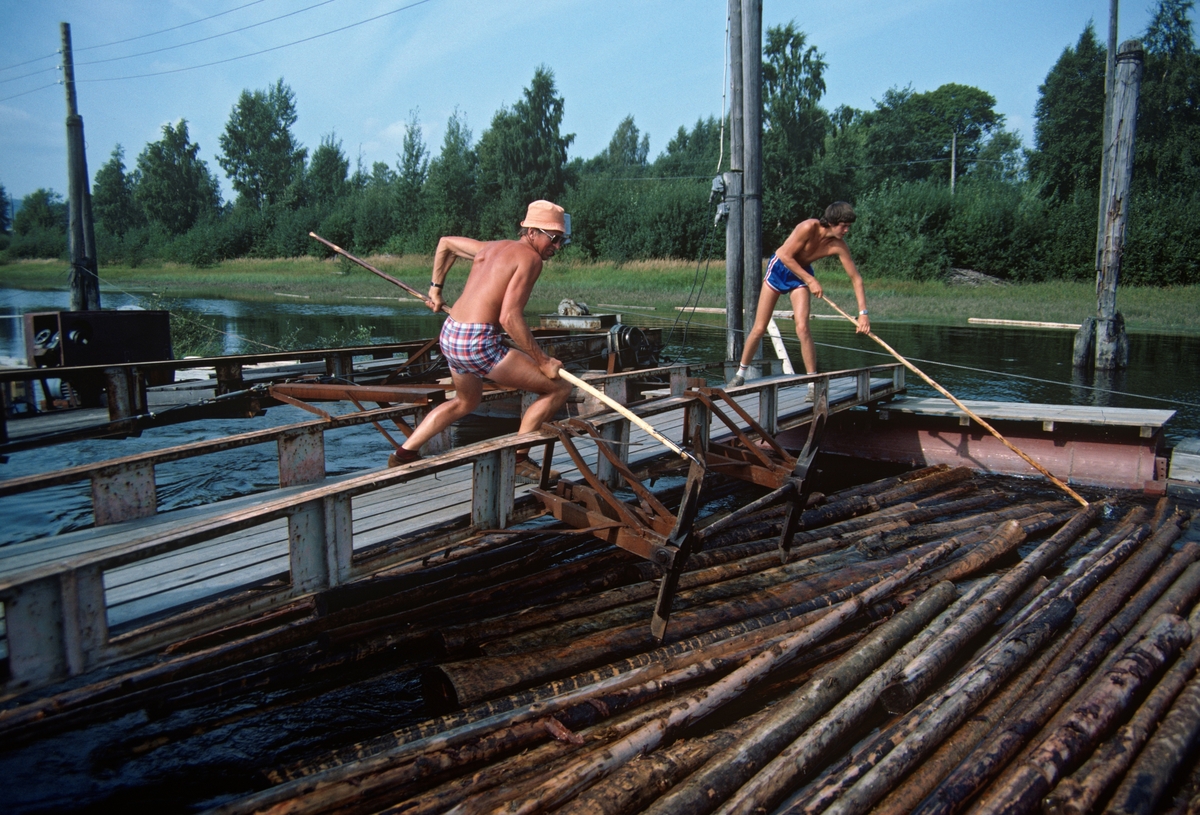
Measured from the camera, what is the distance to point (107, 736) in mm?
4508

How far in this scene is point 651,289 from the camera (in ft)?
127

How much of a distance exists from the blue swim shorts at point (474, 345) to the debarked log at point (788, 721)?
2.85 m

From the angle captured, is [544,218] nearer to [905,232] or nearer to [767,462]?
[767,462]

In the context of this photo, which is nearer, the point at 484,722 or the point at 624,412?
the point at 484,722

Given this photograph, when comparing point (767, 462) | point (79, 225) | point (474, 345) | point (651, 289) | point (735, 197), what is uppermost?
point (735, 197)

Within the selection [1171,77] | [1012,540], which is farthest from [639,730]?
[1171,77]

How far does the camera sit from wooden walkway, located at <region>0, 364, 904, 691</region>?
9.82ft

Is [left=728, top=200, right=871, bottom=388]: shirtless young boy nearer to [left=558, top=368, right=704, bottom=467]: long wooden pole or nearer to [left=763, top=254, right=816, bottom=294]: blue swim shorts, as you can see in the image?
[left=763, top=254, right=816, bottom=294]: blue swim shorts

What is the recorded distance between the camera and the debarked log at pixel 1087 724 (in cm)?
317

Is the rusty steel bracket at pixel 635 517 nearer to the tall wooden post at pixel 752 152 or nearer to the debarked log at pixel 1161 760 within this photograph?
the debarked log at pixel 1161 760

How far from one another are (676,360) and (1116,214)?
899 centimetres

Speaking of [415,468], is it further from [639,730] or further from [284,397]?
[284,397]

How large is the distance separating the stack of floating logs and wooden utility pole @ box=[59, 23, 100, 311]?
11657mm

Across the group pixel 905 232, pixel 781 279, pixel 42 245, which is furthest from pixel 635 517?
pixel 42 245
